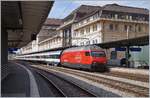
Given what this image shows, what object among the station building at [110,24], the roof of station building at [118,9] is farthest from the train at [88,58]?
the roof of station building at [118,9]

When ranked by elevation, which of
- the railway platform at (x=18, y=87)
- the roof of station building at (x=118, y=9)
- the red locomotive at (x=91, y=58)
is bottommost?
the railway platform at (x=18, y=87)

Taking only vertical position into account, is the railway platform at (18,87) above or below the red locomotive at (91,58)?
below

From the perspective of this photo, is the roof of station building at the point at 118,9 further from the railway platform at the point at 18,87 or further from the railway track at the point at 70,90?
the railway track at the point at 70,90

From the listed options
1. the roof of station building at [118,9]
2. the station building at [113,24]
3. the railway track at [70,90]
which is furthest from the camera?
Answer: the roof of station building at [118,9]

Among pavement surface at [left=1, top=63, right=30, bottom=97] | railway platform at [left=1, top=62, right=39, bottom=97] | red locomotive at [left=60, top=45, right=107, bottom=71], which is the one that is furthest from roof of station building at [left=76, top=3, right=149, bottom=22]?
pavement surface at [left=1, top=63, right=30, bottom=97]

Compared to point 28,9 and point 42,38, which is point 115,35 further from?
point 42,38

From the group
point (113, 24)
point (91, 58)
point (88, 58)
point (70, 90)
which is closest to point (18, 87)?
point (70, 90)

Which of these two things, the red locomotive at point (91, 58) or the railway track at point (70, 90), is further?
the red locomotive at point (91, 58)

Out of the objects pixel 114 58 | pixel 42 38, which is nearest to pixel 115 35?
pixel 114 58

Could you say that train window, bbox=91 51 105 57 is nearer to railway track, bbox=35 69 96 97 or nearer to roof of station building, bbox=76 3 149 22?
railway track, bbox=35 69 96 97

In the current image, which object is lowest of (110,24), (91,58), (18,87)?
(18,87)

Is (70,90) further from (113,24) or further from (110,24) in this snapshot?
(113,24)

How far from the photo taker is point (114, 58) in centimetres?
5212

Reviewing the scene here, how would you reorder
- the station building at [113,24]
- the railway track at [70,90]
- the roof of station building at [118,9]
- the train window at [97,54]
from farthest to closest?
the roof of station building at [118,9], the station building at [113,24], the train window at [97,54], the railway track at [70,90]
